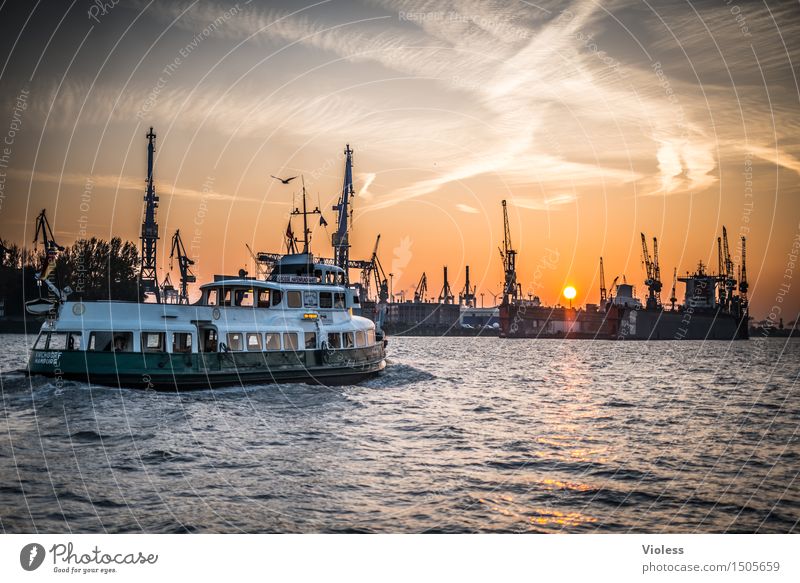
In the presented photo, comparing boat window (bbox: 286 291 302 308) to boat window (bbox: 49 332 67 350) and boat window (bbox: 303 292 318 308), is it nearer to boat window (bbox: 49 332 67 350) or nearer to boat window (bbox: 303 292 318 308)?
boat window (bbox: 303 292 318 308)

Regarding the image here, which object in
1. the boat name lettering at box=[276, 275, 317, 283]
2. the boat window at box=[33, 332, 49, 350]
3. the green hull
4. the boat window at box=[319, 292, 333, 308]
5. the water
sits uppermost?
the boat name lettering at box=[276, 275, 317, 283]

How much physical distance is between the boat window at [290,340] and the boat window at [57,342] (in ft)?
36.0

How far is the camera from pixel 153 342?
105 ft

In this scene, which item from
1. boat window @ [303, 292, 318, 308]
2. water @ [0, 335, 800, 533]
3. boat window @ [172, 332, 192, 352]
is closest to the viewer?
water @ [0, 335, 800, 533]

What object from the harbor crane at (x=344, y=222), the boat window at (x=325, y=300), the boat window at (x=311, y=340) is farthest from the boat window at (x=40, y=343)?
the harbor crane at (x=344, y=222)

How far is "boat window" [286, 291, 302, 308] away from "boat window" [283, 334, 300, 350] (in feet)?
6.29

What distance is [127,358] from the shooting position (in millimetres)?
31094

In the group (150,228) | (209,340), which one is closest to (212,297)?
(209,340)

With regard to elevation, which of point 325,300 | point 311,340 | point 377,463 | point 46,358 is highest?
point 325,300

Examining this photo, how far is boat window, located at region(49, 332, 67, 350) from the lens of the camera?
1208 inches

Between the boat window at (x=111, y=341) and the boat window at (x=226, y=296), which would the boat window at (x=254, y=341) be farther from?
the boat window at (x=111, y=341)

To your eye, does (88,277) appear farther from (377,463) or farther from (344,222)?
(377,463)

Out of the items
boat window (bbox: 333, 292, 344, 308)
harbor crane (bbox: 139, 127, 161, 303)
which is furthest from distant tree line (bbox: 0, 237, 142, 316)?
boat window (bbox: 333, 292, 344, 308)

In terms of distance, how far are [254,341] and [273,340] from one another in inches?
46.9
